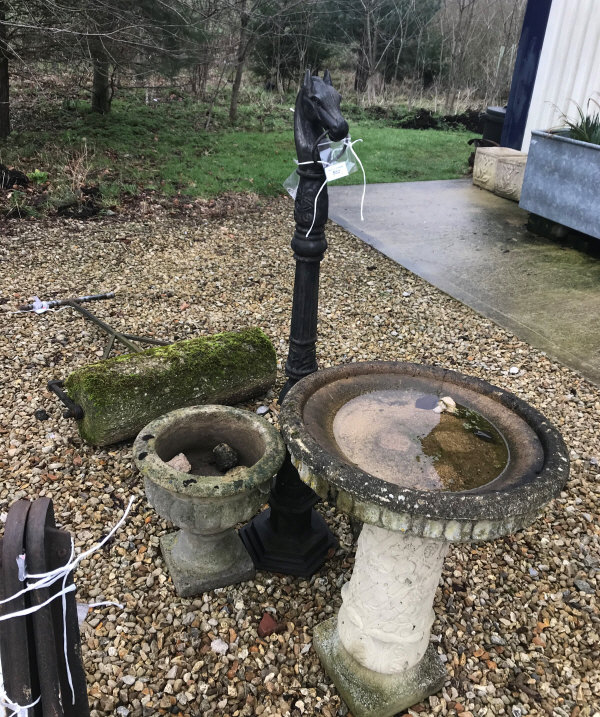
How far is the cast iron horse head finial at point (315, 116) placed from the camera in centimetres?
225

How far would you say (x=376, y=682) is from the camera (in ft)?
7.36

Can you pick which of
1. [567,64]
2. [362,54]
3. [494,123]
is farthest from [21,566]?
[362,54]

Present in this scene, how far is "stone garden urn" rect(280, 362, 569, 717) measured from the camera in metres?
1.71

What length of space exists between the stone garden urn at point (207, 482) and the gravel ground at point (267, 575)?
105mm

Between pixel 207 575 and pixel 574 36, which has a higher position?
pixel 574 36

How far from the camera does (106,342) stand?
455 cm

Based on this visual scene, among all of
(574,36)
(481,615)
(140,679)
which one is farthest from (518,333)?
(574,36)

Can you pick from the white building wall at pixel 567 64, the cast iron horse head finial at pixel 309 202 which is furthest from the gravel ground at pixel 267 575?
the white building wall at pixel 567 64

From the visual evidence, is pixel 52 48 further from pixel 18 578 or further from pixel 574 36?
pixel 18 578

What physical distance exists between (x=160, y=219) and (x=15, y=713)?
6579 mm

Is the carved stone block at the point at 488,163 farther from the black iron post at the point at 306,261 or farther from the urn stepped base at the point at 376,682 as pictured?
the urn stepped base at the point at 376,682

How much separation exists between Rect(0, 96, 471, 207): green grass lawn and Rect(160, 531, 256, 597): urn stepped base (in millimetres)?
5769

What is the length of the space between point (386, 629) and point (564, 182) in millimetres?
5621

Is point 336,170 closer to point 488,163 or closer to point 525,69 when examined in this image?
point 488,163
